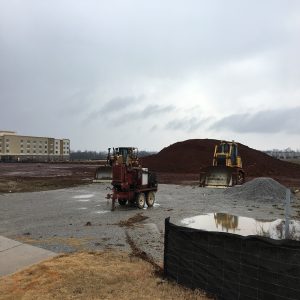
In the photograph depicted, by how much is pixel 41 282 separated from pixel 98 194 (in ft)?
57.1

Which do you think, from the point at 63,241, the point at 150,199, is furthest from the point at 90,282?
the point at 150,199

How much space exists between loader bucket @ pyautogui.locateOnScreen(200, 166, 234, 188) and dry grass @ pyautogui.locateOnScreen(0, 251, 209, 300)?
2156cm

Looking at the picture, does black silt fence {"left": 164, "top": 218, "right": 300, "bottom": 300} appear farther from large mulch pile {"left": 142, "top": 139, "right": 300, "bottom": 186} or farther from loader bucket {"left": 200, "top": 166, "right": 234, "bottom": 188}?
large mulch pile {"left": 142, "top": 139, "right": 300, "bottom": 186}

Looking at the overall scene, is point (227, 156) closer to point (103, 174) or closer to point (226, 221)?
point (103, 174)

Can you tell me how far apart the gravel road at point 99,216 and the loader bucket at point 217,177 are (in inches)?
143

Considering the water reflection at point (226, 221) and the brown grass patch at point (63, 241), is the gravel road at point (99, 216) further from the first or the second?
the water reflection at point (226, 221)

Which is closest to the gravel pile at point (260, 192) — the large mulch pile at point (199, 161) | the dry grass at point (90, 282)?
the dry grass at point (90, 282)

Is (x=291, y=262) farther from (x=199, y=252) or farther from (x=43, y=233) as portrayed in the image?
(x=43, y=233)

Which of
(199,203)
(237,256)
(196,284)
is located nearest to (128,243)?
(196,284)

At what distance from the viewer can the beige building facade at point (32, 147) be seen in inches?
5094

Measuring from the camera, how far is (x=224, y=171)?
29.8 meters

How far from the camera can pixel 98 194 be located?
24.6 meters

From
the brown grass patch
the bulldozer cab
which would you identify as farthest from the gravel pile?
the brown grass patch

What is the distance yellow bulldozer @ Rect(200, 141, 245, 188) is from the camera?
2970cm
